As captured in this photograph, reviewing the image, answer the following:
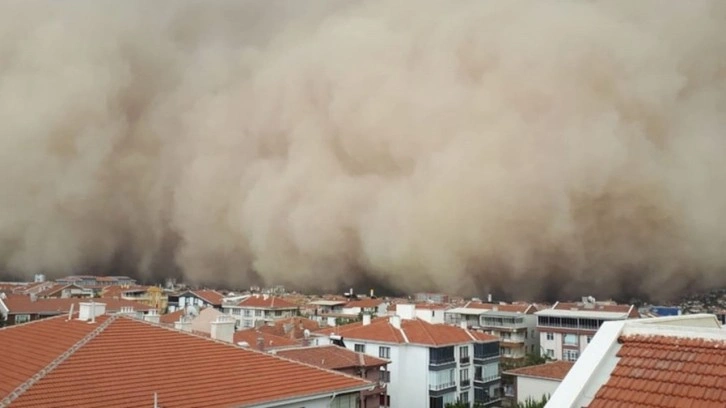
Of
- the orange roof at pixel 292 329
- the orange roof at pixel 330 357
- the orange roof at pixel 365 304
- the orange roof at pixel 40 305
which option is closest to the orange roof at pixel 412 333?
the orange roof at pixel 292 329

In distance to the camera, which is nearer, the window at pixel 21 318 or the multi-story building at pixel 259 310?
the window at pixel 21 318

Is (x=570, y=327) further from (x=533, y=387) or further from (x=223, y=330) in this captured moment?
(x=223, y=330)

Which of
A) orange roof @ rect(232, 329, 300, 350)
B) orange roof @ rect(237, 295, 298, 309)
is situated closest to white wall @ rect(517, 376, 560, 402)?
orange roof @ rect(232, 329, 300, 350)

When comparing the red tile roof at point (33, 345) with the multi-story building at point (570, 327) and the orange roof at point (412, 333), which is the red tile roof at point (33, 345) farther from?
the multi-story building at point (570, 327)

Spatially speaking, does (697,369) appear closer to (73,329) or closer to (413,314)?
(73,329)

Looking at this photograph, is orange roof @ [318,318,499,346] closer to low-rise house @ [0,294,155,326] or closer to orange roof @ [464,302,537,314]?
orange roof @ [464,302,537,314]
